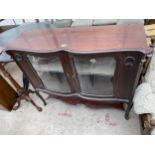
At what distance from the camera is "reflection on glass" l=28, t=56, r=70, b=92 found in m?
1.20

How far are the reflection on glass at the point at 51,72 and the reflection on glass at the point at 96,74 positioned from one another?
0.47 feet

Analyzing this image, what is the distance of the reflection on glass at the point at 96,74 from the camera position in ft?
3.52

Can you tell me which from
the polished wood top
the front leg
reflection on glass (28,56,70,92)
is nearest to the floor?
the front leg

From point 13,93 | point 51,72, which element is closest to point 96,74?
point 51,72

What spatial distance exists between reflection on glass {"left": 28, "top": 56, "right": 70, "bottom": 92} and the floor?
1.00 feet

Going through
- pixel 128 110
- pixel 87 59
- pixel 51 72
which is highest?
pixel 87 59

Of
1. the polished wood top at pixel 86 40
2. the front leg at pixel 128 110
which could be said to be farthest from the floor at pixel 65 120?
the polished wood top at pixel 86 40

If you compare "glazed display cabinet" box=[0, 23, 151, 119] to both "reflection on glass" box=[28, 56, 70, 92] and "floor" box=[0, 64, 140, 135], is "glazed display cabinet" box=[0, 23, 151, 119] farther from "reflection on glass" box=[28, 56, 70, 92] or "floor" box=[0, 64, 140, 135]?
"floor" box=[0, 64, 140, 135]

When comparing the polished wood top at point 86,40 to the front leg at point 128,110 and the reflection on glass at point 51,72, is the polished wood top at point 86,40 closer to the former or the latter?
the reflection on glass at point 51,72

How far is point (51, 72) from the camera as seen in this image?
134 centimetres

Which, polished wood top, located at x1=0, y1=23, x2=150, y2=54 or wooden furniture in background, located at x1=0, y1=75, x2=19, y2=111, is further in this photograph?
wooden furniture in background, located at x1=0, y1=75, x2=19, y2=111

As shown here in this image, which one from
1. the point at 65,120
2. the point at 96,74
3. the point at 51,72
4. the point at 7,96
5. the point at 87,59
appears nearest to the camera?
the point at 87,59

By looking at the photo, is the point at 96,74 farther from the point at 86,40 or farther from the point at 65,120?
the point at 65,120

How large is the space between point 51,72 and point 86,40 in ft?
1.35
